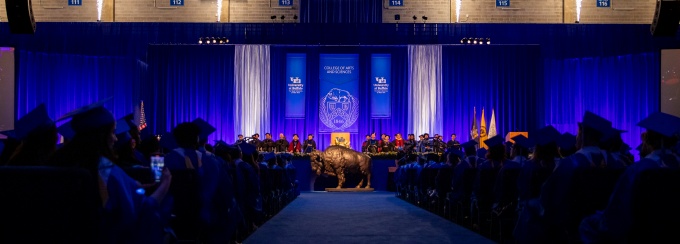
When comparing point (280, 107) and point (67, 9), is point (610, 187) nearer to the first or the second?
point (280, 107)

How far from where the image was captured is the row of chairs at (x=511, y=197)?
11.3 ft

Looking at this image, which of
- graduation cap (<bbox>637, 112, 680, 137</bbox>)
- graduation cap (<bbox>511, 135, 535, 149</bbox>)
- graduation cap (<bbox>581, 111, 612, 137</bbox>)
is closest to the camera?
graduation cap (<bbox>637, 112, 680, 137</bbox>)

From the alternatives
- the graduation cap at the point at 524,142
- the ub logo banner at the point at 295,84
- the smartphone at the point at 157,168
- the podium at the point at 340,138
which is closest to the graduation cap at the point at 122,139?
the smartphone at the point at 157,168

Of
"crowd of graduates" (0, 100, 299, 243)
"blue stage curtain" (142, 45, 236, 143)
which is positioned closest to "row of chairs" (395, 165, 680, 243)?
"crowd of graduates" (0, 100, 299, 243)

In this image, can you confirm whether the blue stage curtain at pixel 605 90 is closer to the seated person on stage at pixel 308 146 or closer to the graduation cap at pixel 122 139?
the seated person on stage at pixel 308 146

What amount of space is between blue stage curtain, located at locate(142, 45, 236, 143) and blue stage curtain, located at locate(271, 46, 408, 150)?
141 centimetres

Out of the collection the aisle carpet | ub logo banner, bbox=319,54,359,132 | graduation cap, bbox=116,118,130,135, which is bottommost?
the aisle carpet

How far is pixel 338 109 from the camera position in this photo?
2423 centimetres

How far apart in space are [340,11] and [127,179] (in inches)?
811

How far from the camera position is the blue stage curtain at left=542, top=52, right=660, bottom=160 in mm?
21969

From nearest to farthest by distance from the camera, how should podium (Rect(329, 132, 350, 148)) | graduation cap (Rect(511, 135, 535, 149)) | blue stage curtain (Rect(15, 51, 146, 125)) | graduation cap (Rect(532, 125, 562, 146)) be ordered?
graduation cap (Rect(532, 125, 562, 146))
graduation cap (Rect(511, 135, 535, 149))
blue stage curtain (Rect(15, 51, 146, 125))
podium (Rect(329, 132, 350, 148))

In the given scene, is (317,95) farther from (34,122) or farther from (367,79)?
(34,122)

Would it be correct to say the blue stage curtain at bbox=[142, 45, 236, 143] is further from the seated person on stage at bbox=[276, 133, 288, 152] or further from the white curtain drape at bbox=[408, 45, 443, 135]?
the white curtain drape at bbox=[408, 45, 443, 135]

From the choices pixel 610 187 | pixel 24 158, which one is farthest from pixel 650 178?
pixel 24 158
